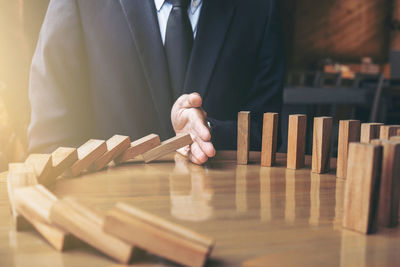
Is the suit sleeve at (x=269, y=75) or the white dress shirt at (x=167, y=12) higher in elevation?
the white dress shirt at (x=167, y=12)

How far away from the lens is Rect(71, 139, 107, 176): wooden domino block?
2.87 feet

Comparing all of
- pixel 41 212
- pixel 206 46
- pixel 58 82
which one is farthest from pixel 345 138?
pixel 58 82

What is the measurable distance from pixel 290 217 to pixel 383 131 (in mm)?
295

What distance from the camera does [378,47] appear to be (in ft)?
31.6

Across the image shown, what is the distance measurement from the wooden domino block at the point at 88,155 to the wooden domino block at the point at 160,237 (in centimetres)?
44

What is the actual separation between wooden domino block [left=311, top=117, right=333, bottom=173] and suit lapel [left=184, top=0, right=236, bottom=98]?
2.52ft

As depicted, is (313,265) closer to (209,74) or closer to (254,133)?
(254,133)

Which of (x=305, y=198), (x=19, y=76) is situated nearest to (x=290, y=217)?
(x=305, y=198)

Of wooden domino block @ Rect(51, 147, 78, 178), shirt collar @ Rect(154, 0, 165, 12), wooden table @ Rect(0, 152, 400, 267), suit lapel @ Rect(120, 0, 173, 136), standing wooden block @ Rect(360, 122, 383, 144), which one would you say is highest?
shirt collar @ Rect(154, 0, 165, 12)

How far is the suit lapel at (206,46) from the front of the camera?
162 centimetres

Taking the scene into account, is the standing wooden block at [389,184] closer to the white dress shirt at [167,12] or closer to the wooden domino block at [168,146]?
the wooden domino block at [168,146]

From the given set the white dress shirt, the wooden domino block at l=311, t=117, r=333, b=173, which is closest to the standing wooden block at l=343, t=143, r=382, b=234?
the wooden domino block at l=311, t=117, r=333, b=173

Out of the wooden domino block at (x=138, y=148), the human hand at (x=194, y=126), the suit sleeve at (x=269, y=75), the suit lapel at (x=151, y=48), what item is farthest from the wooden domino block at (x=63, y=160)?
the suit sleeve at (x=269, y=75)

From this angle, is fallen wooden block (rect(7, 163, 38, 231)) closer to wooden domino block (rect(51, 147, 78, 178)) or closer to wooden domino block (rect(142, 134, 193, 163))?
wooden domino block (rect(51, 147, 78, 178))
